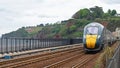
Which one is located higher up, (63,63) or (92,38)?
(92,38)

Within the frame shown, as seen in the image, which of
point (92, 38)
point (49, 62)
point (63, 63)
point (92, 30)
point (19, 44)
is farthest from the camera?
point (19, 44)

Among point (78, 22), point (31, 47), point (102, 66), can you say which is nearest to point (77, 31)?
point (78, 22)

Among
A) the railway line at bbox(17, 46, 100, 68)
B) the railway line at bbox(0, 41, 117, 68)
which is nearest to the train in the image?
the railway line at bbox(0, 41, 117, 68)

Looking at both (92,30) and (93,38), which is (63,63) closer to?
(93,38)

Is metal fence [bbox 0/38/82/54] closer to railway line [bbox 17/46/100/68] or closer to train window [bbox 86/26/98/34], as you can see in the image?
railway line [bbox 17/46/100/68]

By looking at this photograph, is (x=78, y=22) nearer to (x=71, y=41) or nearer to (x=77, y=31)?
(x=77, y=31)

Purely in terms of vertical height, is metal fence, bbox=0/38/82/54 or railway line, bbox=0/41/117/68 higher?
metal fence, bbox=0/38/82/54

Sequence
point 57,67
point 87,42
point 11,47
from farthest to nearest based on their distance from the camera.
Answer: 1. point 87,42
2. point 11,47
3. point 57,67

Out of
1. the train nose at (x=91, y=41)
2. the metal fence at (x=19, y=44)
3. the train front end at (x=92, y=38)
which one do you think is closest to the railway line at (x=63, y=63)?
the metal fence at (x=19, y=44)

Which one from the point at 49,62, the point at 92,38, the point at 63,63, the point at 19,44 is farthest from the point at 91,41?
the point at 63,63

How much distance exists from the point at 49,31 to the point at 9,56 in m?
161

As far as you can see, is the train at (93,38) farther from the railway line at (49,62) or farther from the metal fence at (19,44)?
the metal fence at (19,44)

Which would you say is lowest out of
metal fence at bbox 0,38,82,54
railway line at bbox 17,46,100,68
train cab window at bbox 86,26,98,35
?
railway line at bbox 17,46,100,68

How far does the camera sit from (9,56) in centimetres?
3444
